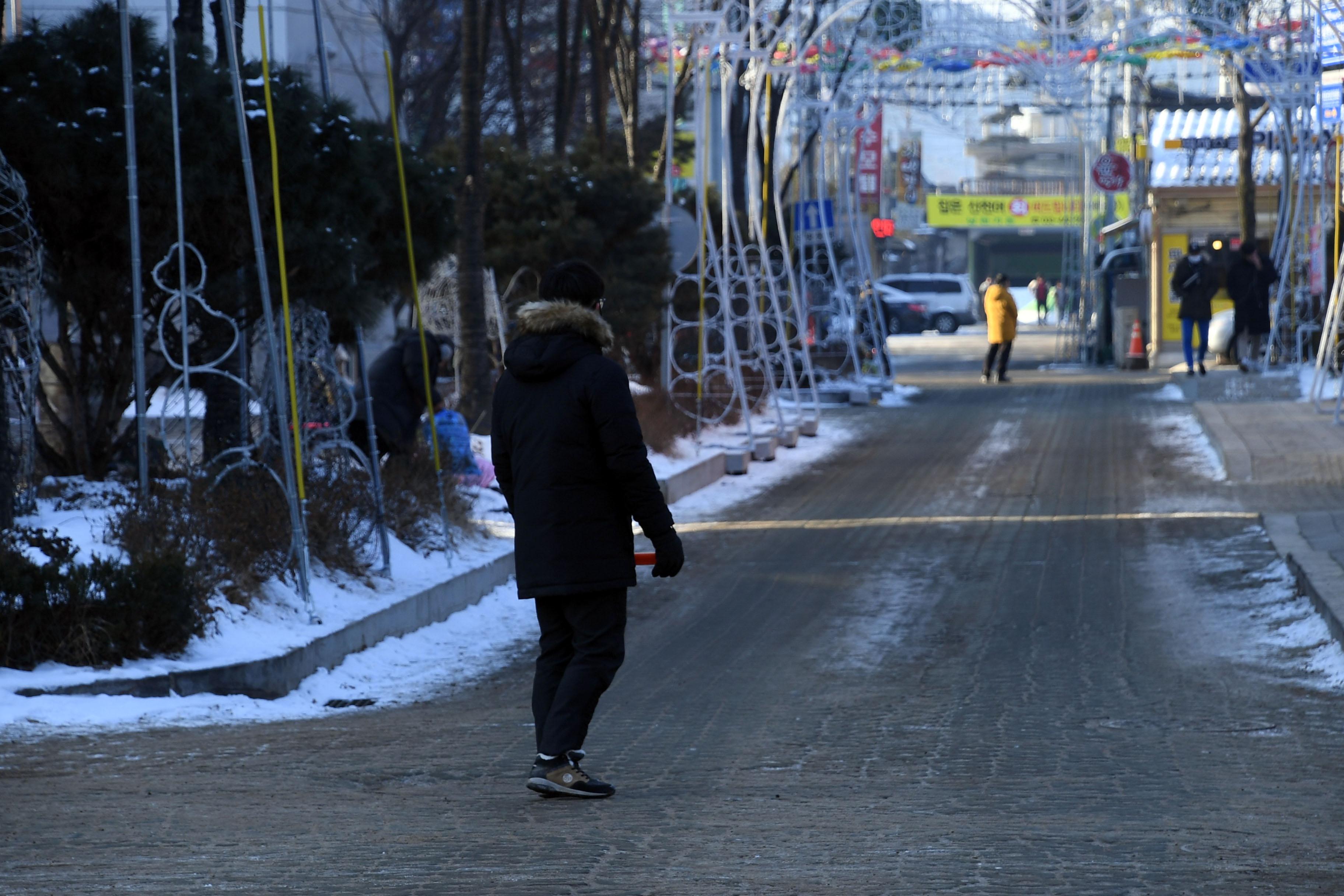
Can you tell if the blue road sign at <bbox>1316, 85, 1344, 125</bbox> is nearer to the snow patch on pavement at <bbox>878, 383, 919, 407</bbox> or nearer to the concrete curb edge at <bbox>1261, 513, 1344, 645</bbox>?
the snow patch on pavement at <bbox>878, 383, 919, 407</bbox>


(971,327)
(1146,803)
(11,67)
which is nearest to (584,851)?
(1146,803)

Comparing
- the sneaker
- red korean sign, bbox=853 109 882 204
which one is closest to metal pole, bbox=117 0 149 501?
the sneaker

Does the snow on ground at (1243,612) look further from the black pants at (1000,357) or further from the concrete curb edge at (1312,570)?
the black pants at (1000,357)

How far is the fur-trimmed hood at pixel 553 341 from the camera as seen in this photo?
5098 mm

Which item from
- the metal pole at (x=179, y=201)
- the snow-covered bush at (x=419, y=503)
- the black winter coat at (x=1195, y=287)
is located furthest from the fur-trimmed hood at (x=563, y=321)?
the black winter coat at (x=1195, y=287)

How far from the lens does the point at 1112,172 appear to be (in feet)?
104

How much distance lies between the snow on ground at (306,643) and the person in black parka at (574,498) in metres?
2.24

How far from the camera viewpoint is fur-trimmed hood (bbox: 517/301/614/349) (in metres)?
5.14

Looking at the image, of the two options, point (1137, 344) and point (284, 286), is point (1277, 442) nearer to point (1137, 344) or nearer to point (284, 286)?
point (284, 286)

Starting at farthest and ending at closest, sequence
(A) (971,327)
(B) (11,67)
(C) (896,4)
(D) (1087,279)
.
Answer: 1. (A) (971,327)
2. (D) (1087,279)
3. (C) (896,4)
4. (B) (11,67)

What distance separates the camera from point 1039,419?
2042cm

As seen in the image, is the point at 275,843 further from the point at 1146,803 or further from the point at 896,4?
the point at 896,4

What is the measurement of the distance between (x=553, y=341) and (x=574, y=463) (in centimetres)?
37

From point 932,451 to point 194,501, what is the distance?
10232 mm
